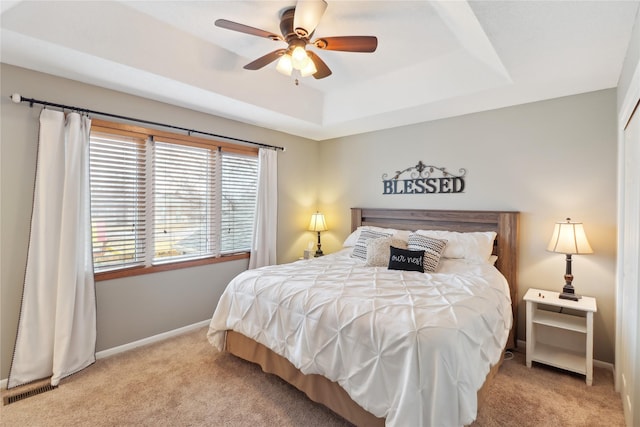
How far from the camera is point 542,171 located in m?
2.88

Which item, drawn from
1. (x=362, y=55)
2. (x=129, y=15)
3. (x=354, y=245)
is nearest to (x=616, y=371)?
(x=354, y=245)

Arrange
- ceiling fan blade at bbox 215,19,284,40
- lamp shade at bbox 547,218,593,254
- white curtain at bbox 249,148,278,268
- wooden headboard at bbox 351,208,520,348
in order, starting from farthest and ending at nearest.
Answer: white curtain at bbox 249,148,278,268
wooden headboard at bbox 351,208,520,348
lamp shade at bbox 547,218,593,254
ceiling fan blade at bbox 215,19,284,40

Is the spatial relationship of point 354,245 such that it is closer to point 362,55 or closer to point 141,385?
point 362,55

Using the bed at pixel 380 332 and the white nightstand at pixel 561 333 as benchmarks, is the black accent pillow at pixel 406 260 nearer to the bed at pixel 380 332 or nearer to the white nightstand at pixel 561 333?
the bed at pixel 380 332

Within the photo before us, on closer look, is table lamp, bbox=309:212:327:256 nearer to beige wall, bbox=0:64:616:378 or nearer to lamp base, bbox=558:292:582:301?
beige wall, bbox=0:64:616:378

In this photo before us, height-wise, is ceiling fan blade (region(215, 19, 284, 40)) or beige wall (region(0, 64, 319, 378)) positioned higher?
ceiling fan blade (region(215, 19, 284, 40))

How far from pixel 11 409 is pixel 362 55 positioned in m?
3.71

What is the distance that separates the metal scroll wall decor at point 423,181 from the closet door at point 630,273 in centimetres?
138

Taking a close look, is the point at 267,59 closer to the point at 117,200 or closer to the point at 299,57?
the point at 299,57

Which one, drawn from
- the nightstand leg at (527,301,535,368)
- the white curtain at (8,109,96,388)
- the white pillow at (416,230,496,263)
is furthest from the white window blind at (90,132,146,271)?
the nightstand leg at (527,301,535,368)

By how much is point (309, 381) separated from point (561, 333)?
2.40m

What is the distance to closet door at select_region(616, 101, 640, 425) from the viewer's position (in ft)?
5.14

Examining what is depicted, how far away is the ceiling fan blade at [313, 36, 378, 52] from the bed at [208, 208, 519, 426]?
1.64 m

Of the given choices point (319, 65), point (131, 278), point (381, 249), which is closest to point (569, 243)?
point (381, 249)
